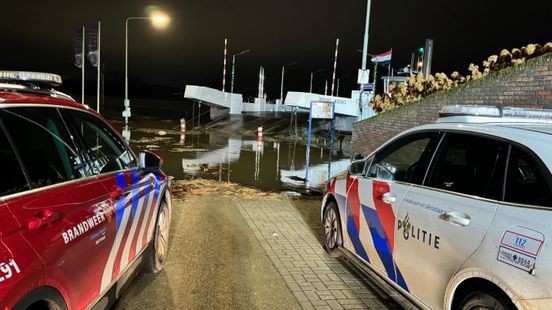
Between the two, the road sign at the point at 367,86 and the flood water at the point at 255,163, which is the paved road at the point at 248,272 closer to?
the flood water at the point at 255,163

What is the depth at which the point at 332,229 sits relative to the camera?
5.23 m

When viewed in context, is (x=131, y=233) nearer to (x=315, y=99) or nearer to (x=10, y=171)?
(x=10, y=171)

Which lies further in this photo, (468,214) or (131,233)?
(131,233)

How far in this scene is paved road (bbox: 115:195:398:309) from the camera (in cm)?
396

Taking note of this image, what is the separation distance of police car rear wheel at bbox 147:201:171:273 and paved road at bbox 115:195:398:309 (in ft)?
0.35

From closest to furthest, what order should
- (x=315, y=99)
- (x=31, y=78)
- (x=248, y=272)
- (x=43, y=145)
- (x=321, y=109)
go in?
(x=43, y=145) < (x=31, y=78) < (x=248, y=272) < (x=321, y=109) < (x=315, y=99)

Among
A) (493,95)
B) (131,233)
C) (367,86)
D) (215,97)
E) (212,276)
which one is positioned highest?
(367,86)

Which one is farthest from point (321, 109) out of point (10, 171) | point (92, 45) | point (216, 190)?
point (92, 45)

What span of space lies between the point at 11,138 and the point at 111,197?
0.88m

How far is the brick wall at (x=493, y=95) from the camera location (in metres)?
7.10

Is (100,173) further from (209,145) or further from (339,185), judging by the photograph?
(209,145)

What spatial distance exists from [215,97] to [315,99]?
43.0 feet

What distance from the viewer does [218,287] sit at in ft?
13.9

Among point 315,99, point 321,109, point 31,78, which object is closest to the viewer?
point 31,78
